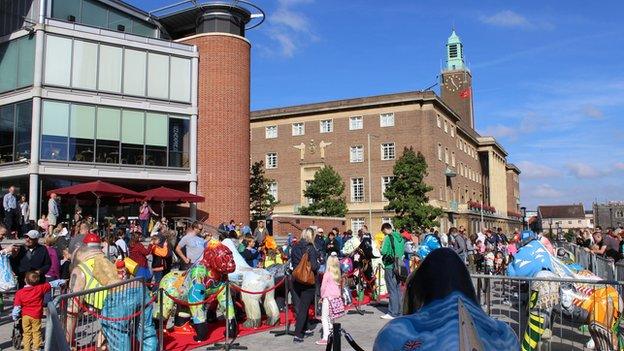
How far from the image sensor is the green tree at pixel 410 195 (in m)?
47.6

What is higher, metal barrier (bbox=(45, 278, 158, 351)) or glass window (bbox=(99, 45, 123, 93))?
glass window (bbox=(99, 45, 123, 93))

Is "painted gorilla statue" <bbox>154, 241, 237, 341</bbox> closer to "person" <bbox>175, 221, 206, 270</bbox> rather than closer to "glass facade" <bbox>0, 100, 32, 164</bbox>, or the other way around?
"person" <bbox>175, 221, 206, 270</bbox>

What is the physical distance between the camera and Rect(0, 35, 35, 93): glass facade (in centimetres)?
2609

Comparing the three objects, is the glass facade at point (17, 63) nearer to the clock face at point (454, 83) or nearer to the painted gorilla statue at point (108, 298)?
the painted gorilla statue at point (108, 298)

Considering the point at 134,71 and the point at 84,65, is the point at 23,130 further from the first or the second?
the point at 134,71

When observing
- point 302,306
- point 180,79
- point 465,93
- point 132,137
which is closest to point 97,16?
point 180,79

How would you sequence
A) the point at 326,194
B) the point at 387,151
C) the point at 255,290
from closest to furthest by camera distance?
the point at 255,290, the point at 326,194, the point at 387,151

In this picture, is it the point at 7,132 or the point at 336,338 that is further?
the point at 7,132

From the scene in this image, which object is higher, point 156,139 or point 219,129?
point 219,129

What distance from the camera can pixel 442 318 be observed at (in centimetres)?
311

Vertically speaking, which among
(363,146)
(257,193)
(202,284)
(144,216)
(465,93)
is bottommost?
(202,284)

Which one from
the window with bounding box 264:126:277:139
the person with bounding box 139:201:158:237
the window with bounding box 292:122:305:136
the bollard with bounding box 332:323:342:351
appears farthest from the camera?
the window with bounding box 264:126:277:139

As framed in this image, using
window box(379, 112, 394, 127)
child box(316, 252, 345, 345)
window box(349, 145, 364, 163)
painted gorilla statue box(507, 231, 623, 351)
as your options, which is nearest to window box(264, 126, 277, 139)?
window box(349, 145, 364, 163)

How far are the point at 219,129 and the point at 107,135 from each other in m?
5.97
